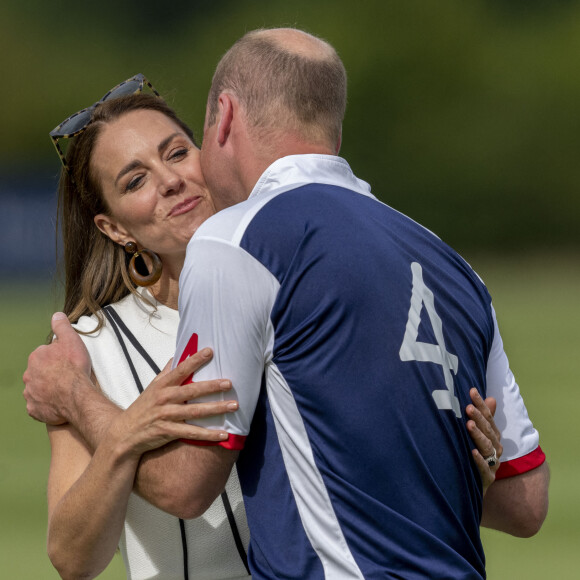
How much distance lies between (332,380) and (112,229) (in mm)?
1279

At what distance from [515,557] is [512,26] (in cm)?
2486

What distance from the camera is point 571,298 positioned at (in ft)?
65.2

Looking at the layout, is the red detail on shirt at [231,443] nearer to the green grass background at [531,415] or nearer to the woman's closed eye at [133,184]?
the woman's closed eye at [133,184]

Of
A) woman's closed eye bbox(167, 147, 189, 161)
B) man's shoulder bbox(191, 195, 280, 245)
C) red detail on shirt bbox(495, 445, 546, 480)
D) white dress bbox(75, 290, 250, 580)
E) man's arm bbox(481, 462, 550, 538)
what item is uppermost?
man's shoulder bbox(191, 195, 280, 245)

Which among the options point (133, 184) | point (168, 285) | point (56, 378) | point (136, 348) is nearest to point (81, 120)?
point (133, 184)

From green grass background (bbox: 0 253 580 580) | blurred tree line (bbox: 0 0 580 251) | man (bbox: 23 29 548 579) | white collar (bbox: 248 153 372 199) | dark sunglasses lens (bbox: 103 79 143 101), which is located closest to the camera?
man (bbox: 23 29 548 579)

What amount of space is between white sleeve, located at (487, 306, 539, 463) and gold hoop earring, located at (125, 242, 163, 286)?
3.30 feet

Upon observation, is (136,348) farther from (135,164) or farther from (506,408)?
(506,408)

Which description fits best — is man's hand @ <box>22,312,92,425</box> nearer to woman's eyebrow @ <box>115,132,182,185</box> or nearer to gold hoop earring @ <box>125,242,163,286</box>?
gold hoop earring @ <box>125,242,163,286</box>

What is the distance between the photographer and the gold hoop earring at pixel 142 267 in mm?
2701

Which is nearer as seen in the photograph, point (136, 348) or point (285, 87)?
point (285, 87)

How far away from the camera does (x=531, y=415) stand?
996 centimetres

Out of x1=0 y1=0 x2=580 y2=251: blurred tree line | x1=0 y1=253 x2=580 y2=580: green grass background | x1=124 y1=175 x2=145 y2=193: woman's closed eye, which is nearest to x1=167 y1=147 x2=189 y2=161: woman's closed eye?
x1=124 y1=175 x2=145 y2=193: woman's closed eye

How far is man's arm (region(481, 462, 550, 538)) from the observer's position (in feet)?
7.06
